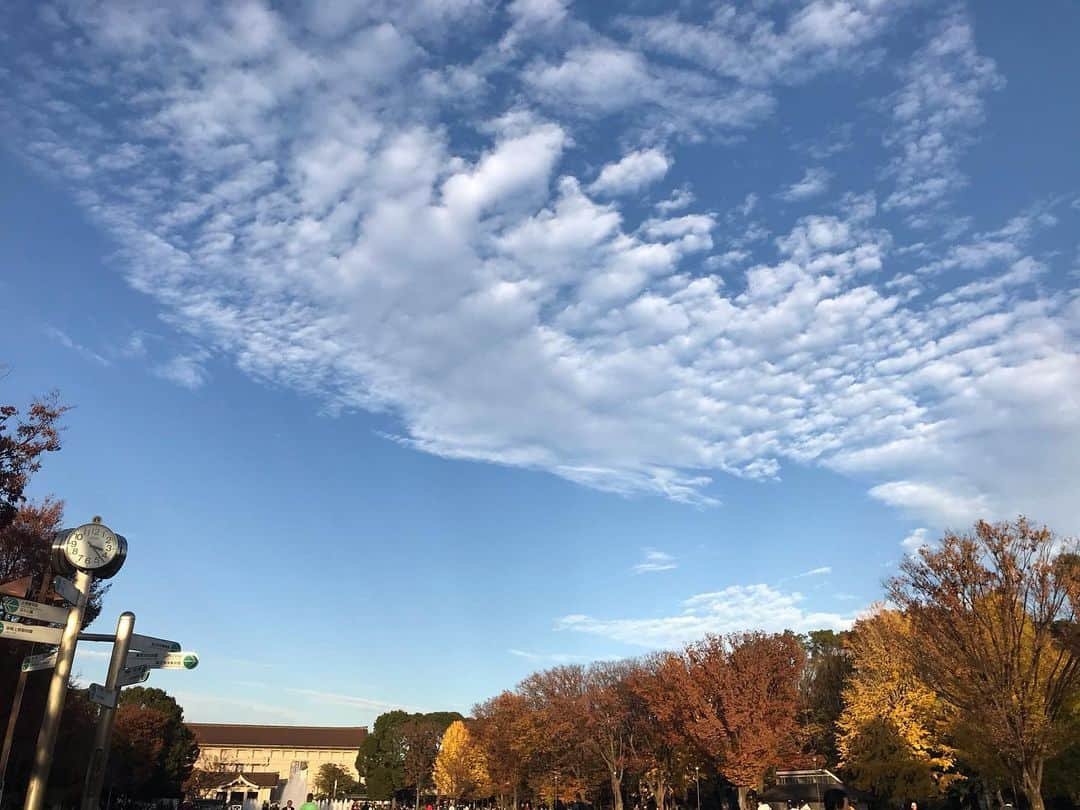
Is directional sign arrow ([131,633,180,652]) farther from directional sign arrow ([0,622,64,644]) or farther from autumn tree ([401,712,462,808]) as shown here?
autumn tree ([401,712,462,808])

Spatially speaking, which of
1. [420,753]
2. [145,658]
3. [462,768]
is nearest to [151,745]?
[462,768]

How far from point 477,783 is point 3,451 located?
64.5 metres

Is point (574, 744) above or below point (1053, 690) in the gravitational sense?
below

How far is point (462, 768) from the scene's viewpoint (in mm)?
71875

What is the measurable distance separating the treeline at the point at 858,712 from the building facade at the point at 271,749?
47.4 m

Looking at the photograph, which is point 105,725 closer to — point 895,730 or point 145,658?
point 145,658

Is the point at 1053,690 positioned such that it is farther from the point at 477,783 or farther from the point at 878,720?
the point at 477,783

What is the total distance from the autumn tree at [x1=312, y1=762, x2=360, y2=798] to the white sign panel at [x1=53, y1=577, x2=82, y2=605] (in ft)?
329

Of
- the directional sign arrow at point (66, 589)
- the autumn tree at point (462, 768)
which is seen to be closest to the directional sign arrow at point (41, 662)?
the directional sign arrow at point (66, 589)

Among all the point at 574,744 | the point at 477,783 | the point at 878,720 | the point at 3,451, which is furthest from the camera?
the point at 477,783

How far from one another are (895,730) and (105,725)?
41.7 metres

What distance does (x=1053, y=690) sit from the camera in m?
25.4

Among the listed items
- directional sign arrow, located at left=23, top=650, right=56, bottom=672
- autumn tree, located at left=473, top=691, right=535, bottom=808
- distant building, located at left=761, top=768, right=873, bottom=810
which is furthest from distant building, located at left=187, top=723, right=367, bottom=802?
directional sign arrow, located at left=23, top=650, right=56, bottom=672

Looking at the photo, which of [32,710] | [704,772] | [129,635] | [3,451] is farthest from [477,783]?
[129,635]
